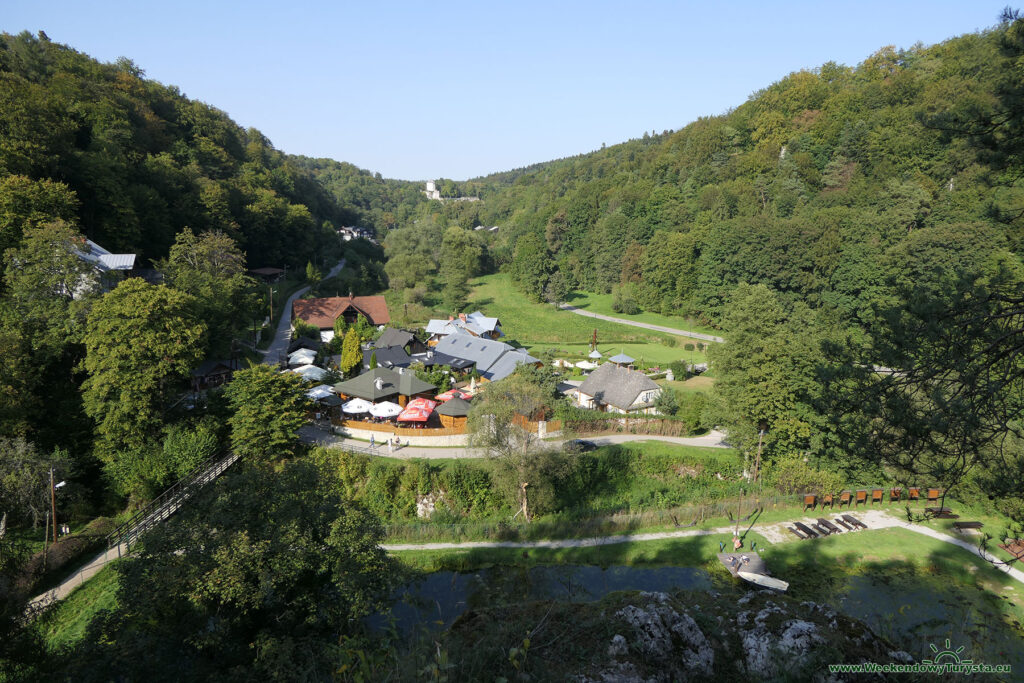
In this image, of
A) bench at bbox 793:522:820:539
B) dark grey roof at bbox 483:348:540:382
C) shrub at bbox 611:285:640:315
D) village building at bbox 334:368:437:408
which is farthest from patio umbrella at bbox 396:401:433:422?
shrub at bbox 611:285:640:315

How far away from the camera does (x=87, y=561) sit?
574 inches

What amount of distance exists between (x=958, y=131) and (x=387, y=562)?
1122 centimetres

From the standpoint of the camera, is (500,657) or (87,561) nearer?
(500,657)

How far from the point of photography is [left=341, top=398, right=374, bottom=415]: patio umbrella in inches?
881

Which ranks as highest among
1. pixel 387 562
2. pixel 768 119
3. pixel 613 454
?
pixel 768 119

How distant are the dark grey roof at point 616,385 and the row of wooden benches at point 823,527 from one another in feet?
32.2

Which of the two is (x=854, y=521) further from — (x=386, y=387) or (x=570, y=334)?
(x=570, y=334)

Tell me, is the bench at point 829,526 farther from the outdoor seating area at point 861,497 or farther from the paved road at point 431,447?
the paved road at point 431,447

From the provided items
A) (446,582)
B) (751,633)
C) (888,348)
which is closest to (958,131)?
(888,348)

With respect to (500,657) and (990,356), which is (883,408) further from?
(500,657)

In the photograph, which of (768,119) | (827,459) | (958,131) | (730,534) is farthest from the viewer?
(768,119)

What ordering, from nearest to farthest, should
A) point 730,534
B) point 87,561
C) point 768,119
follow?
point 87,561 < point 730,534 < point 768,119

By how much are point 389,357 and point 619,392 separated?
514 inches

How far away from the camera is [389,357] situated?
98.8 feet
